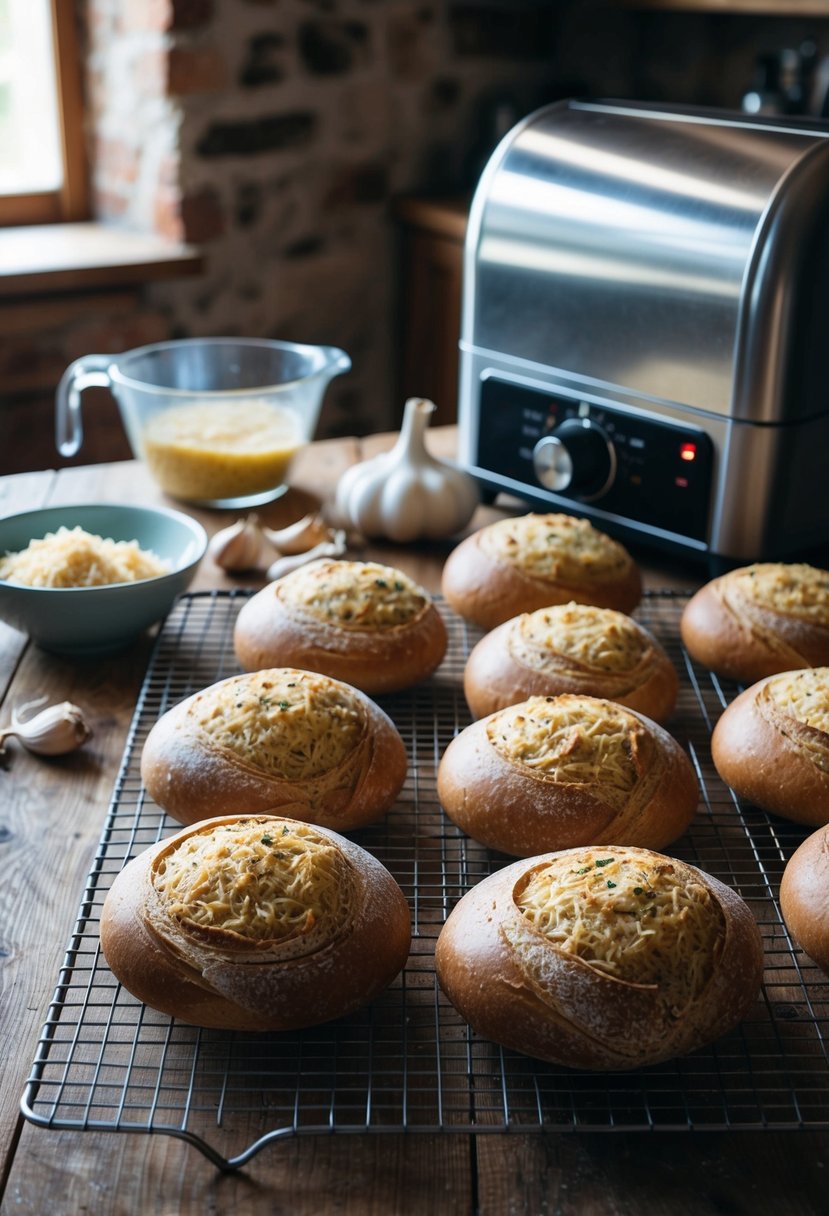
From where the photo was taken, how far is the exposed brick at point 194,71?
3025 millimetres

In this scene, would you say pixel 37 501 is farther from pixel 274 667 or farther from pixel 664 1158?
pixel 664 1158

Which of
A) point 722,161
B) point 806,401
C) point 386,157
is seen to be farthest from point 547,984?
point 386,157

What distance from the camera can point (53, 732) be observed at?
1.44 metres

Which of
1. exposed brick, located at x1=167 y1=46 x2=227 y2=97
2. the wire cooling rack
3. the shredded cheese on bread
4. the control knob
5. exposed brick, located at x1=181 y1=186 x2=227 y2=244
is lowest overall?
the wire cooling rack

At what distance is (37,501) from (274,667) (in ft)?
2.53

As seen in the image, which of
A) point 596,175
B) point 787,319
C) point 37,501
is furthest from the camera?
point 37,501

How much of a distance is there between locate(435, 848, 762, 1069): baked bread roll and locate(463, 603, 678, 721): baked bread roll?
1.29 feet

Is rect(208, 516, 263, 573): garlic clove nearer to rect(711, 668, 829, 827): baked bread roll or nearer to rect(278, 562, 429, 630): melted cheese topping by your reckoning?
rect(278, 562, 429, 630): melted cheese topping

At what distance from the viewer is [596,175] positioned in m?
1.81

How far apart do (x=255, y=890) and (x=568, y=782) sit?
374 mm

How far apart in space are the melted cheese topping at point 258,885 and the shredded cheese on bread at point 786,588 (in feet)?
2.46

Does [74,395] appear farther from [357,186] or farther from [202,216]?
[357,186]

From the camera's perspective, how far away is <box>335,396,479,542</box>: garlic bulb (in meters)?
1.97

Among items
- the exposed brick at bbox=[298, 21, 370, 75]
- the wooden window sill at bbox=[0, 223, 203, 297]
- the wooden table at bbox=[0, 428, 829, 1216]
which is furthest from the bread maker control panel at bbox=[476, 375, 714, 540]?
the exposed brick at bbox=[298, 21, 370, 75]
